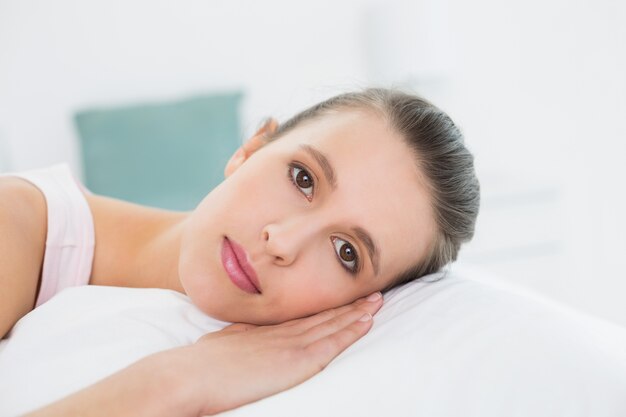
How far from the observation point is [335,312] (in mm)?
1100

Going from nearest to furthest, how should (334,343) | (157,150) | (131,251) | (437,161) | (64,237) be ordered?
(334,343) → (437,161) → (64,237) → (131,251) → (157,150)

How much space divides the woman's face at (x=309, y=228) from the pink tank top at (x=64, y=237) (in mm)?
328

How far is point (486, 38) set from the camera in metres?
3.79

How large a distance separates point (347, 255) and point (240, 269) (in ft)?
0.65

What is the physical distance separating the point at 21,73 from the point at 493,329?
300 cm

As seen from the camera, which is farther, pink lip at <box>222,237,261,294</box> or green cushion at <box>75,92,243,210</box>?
green cushion at <box>75,92,243,210</box>

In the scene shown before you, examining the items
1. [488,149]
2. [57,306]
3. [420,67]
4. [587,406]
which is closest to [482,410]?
[587,406]

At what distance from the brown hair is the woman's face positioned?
3cm

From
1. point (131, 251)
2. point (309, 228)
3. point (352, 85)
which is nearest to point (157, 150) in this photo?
point (352, 85)

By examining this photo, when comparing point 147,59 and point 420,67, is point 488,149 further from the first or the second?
point 147,59

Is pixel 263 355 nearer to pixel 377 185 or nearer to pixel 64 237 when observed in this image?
pixel 377 185

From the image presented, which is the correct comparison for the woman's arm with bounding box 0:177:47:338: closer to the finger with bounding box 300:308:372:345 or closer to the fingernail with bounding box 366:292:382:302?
the finger with bounding box 300:308:372:345

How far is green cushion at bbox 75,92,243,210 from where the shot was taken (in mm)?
2998

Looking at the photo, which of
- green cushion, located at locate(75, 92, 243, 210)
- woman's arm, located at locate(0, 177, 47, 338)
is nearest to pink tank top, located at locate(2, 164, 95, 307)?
woman's arm, located at locate(0, 177, 47, 338)
